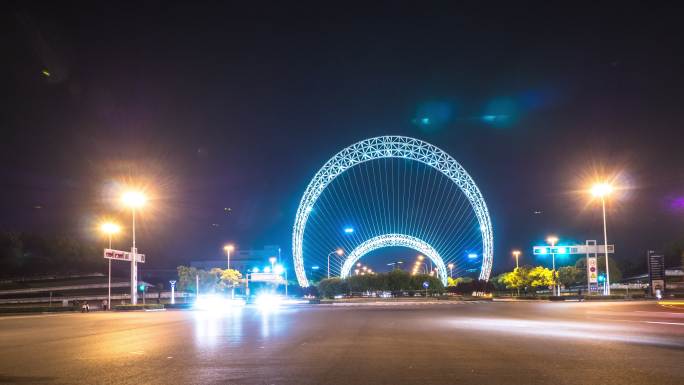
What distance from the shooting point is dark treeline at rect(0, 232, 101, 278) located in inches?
4109

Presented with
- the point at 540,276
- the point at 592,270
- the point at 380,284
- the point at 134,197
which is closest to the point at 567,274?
the point at 540,276

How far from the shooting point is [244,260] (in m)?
171

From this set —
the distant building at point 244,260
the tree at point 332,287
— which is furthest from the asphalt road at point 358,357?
the distant building at point 244,260

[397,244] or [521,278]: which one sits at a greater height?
[397,244]

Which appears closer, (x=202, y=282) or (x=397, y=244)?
(x=202, y=282)

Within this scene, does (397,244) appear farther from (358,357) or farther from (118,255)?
(358,357)

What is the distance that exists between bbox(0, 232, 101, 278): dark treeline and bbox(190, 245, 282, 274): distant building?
4454cm

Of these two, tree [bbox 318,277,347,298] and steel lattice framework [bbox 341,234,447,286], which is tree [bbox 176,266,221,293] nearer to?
tree [bbox 318,277,347,298]

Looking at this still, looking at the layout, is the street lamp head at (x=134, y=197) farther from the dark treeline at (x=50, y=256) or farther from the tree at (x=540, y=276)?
the dark treeline at (x=50, y=256)

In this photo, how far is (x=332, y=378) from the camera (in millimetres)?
10570

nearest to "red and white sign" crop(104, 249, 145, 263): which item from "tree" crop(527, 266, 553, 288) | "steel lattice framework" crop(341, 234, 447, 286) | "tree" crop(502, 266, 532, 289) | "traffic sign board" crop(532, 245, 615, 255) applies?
"traffic sign board" crop(532, 245, 615, 255)

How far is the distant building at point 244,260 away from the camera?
16338cm

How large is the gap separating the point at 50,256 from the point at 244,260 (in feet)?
219

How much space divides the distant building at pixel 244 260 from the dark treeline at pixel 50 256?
44.5 meters
